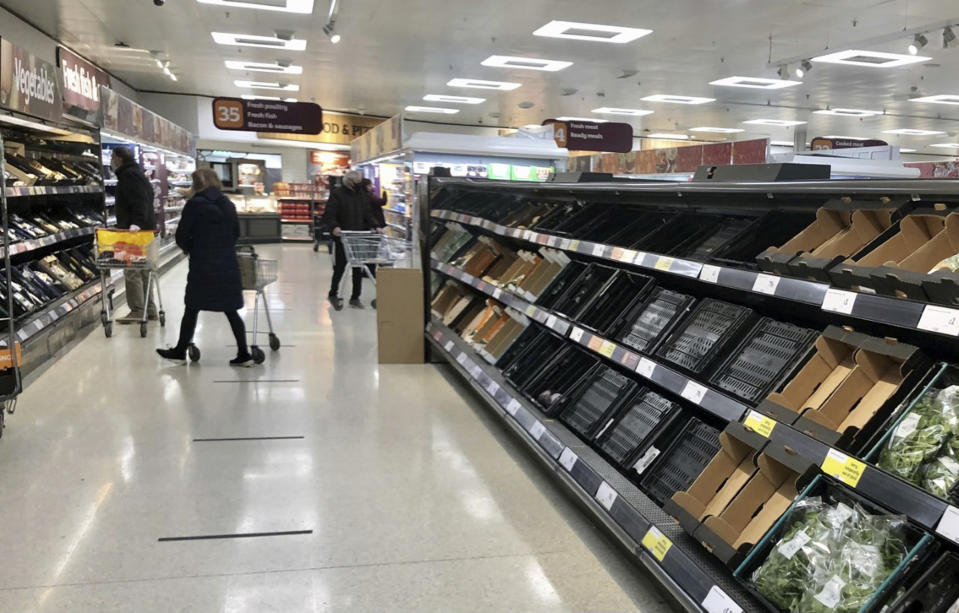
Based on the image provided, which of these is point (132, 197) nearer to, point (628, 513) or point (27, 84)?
point (27, 84)

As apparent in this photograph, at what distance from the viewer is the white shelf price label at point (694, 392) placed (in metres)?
2.43

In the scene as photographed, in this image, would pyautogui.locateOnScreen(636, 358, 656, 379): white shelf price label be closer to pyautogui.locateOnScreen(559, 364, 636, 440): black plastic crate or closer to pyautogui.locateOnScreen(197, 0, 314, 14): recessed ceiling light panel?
pyautogui.locateOnScreen(559, 364, 636, 440): black plastic crate

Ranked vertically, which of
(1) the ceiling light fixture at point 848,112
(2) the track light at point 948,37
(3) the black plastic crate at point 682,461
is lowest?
(3) the black plastic crate at point 682,461

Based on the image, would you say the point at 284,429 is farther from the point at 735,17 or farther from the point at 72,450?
the point at 735,17

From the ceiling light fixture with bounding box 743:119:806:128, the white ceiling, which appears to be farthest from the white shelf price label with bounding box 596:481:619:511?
the ceiling light fixture with bounding box 743:119:806:128

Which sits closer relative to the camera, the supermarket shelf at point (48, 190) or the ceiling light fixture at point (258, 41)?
the supermarket shelf at point (48, 190)

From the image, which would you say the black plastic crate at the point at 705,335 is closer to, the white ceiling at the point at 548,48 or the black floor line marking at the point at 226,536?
the black floor line marking at the point at 226,536

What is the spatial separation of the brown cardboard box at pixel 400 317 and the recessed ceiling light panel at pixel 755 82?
9.63m

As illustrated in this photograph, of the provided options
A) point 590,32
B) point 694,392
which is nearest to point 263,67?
point 590,32

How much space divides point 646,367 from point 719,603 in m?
1.03

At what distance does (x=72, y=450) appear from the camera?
3.77 metres

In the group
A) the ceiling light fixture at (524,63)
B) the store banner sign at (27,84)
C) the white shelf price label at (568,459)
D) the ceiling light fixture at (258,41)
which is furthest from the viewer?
the ceiling light fixture at (524,63)

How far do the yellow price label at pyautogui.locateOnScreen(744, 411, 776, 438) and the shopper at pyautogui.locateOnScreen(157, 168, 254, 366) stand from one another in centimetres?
429

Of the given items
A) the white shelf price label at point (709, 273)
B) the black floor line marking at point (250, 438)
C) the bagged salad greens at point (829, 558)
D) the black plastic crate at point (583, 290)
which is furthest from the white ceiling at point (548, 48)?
the bagged salad greens at point (829, 558)
